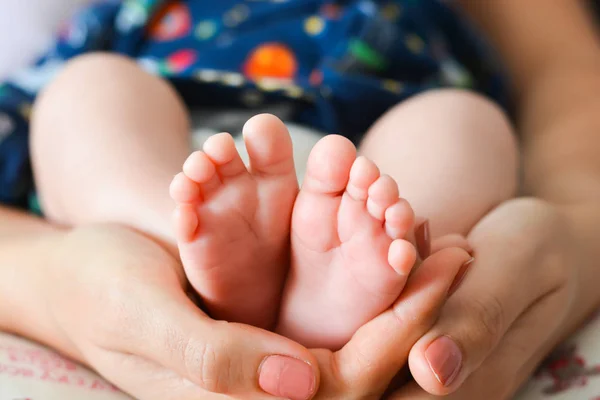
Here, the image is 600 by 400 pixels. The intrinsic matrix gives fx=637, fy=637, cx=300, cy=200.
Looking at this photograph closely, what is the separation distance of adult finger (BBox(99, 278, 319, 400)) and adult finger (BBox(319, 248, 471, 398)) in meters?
0.02

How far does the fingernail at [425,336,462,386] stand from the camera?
40 centimetres

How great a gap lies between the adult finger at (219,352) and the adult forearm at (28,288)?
0.13 meters

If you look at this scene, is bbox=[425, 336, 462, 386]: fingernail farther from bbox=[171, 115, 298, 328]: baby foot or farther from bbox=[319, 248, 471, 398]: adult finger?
bbox=[171, 115, 298, 328]: baby foot

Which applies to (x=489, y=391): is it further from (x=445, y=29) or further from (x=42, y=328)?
(x=445, y=29)

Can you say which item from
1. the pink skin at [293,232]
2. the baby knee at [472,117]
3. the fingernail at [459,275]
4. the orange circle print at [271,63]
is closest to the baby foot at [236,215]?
the pink skin at [293,232]

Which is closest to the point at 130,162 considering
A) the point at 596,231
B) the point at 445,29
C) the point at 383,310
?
the point at 383,310

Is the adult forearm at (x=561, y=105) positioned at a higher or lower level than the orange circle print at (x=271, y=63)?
lower

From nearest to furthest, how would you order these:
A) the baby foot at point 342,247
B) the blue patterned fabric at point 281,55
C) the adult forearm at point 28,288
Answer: the baby foot at point 342,247 < the adult forearm at point 28,288 < the blue patterned fabric at point 281,55

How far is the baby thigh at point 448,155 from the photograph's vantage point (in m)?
0.53

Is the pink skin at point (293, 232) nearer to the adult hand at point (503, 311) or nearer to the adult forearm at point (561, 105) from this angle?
the adult hand at point (503, 311)

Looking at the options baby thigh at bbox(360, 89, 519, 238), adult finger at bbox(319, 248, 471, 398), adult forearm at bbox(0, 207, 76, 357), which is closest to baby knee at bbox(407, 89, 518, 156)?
baby thigh at bbox(360, 89, 519, 238)

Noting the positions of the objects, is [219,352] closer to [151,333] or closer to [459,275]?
[151,333]

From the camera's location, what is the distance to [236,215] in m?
0.42

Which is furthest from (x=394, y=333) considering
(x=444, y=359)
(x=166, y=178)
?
(x=166, y=178)
